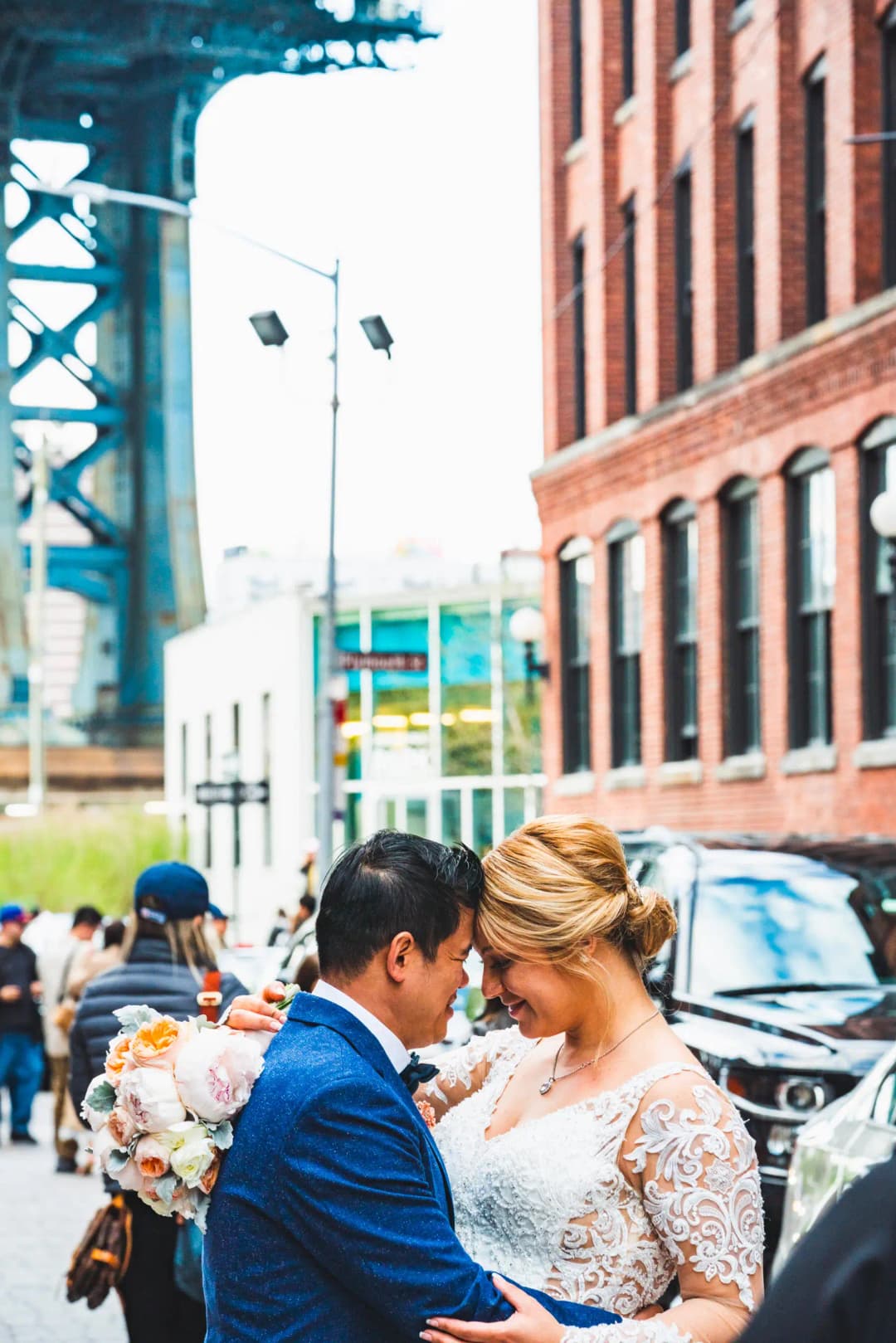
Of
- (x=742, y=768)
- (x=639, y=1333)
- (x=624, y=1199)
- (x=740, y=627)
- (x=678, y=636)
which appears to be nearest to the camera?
(x=639, y=1333)

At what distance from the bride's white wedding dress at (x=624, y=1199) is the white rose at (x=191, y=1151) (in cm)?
63

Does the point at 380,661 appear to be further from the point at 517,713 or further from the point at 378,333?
the point at 517,713

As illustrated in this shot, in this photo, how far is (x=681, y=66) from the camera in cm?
2961

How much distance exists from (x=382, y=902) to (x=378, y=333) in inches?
951

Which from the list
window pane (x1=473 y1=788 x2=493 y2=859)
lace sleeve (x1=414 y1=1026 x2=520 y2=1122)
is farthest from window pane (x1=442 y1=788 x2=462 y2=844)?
lace sleeve (x1=414 y1=1026 x2=520 y2=1122)

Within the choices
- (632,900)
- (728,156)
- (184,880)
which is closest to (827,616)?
(728,156)

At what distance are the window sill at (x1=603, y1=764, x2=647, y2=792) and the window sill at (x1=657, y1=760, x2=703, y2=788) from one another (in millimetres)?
729

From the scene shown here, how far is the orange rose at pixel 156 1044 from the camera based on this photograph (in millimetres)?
3479

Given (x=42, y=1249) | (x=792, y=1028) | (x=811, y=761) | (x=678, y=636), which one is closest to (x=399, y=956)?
(x=792, y=1028)

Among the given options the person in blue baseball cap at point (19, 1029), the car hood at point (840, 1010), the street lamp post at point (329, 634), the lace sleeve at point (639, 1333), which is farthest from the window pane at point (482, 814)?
the lace sleeve at point (639, 1333)

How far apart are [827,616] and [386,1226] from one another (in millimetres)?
22387

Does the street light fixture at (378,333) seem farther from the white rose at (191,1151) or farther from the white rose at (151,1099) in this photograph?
the white rose at (191,1151)

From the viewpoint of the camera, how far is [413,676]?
5234 cm

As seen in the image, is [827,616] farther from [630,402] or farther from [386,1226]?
[386,1226]
